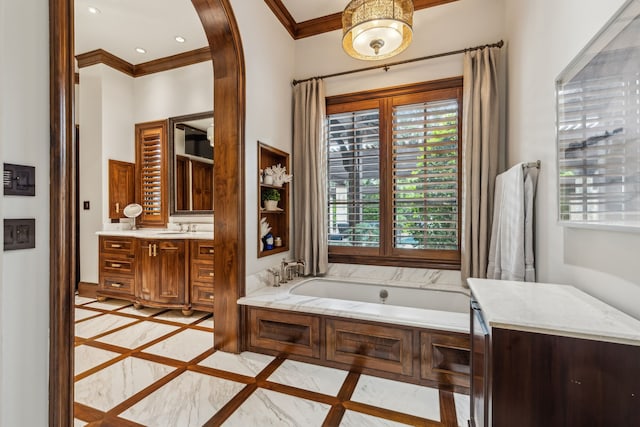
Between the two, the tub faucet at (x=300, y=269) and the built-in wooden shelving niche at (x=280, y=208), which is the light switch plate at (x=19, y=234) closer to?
the built-in wooden shelving niche at (x=280, y=208)

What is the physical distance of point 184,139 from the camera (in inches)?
153

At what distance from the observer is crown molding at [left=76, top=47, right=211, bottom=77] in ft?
12.3

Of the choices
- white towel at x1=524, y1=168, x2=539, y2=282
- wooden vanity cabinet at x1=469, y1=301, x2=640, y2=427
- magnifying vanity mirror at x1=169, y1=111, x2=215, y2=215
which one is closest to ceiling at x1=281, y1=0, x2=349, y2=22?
magnifying vanity mirror at x1=169, y1=111, x2=215, y2=215

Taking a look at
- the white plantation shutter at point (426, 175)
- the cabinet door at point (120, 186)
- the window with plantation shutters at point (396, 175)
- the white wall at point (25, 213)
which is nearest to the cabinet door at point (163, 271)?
the cabinet door at point (120, 186)

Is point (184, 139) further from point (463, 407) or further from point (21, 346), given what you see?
point (463, 407)

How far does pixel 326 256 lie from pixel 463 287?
136 cm

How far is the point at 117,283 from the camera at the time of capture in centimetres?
351

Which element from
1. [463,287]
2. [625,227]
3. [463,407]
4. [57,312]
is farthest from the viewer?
[463,287]

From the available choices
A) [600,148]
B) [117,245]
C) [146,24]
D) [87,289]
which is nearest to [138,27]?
[146,24]

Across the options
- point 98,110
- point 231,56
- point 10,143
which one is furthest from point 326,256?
point 98,110

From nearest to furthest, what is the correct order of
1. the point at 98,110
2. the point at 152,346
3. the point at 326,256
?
the point at 152,346
the point at 326,256
the point at 98,110

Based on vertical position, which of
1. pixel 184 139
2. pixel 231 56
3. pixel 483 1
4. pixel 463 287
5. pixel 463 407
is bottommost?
pixel 463 407

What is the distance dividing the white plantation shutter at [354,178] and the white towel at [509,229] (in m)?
1.10

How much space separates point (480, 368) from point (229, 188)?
2035 mm
